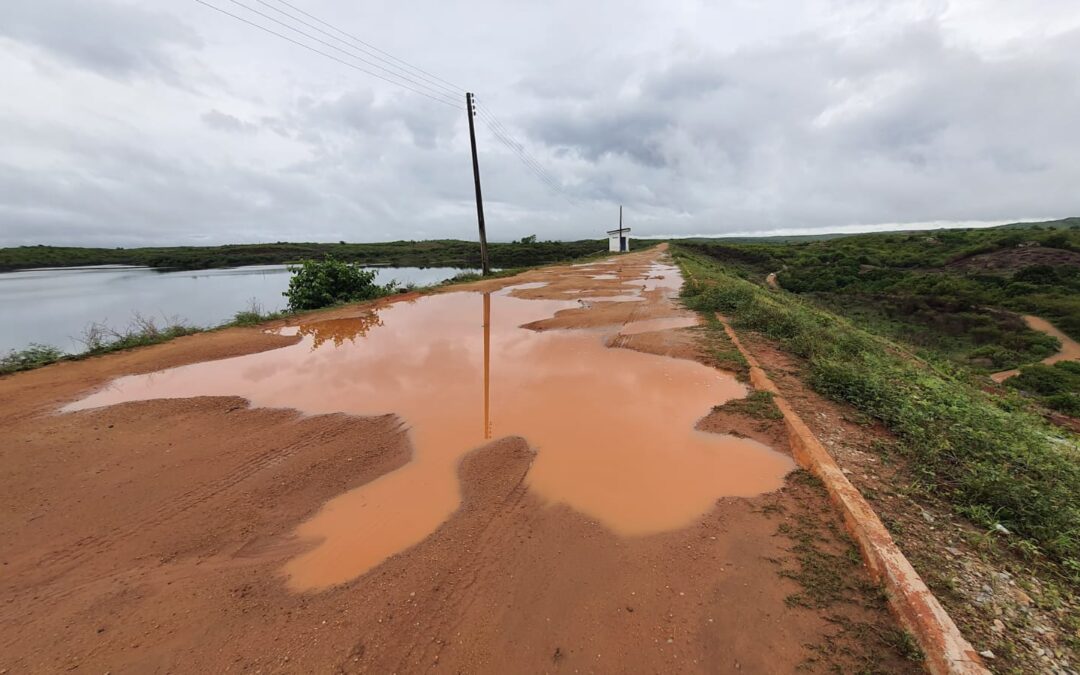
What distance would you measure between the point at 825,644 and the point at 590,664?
119 cm

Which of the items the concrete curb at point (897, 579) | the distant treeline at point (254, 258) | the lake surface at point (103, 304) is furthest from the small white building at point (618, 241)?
the concrete curb at point (897, 579)

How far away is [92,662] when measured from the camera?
7.00ft

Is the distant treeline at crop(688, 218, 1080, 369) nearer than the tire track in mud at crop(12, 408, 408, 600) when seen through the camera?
No

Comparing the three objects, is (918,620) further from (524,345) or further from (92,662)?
(524,345)

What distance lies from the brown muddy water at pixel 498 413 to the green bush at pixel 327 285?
608 centimetres

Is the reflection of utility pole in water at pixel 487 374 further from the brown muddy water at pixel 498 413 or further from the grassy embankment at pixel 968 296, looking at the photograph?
the grassy embankment at pixel 968 296

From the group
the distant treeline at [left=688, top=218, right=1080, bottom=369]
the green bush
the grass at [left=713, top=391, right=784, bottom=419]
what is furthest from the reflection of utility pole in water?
the distant treeline at [left=688, top=218, right=1080, bottom=369]

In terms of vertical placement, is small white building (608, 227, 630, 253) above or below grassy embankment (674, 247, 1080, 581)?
above

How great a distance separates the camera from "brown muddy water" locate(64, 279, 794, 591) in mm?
3217

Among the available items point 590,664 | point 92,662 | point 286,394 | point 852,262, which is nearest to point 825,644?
point 590,664

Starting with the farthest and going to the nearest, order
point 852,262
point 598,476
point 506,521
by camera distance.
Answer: point 852,262 < point 598,476 < point 506,521

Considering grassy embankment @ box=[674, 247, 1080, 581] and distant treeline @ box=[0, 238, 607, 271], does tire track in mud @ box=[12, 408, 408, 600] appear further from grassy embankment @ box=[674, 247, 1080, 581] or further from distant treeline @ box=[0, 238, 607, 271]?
distant treeline @ box=[0, 238, 607, 271]

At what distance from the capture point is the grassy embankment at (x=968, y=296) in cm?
1526

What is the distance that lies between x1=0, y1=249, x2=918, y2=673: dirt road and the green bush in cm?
902
